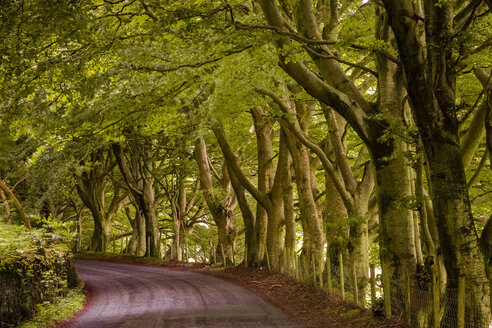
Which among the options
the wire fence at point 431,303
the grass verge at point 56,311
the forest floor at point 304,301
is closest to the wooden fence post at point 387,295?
the wire fence at point 431,303

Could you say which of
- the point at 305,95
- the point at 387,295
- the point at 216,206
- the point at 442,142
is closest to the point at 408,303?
the point at 387,295

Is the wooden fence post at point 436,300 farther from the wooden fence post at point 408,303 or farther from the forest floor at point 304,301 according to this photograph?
the forest floor at point 304,301

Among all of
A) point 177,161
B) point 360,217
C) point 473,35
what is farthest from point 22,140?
point 473,35

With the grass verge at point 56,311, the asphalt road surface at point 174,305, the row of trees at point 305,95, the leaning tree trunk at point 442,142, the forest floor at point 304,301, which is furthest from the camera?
the grass verge at point 56,311

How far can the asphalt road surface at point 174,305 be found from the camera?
9.26 meters

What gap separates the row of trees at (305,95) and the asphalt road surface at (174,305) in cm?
265

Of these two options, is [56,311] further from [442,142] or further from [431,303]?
[442,142]

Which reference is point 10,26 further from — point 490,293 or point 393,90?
point 490,293

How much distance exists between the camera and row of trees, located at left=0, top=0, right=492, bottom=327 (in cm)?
651

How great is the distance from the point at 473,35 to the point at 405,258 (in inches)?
159

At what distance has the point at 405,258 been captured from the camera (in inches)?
316

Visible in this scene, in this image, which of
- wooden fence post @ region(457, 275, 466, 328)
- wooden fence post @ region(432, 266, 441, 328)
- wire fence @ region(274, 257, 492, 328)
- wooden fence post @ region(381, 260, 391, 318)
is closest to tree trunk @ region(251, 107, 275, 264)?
wire fence @ region(274, 257, 492, 328)

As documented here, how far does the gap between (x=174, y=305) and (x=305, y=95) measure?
700cm

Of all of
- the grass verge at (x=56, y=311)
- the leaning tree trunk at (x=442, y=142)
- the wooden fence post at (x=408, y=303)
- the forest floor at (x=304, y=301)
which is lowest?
the grass verge at (x=56, y=311)
